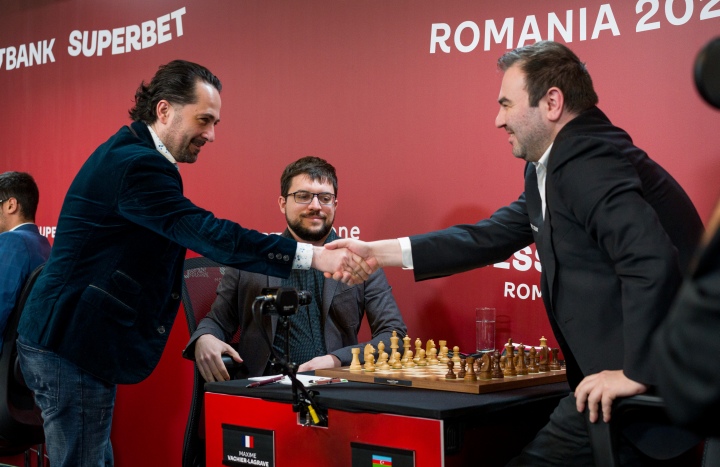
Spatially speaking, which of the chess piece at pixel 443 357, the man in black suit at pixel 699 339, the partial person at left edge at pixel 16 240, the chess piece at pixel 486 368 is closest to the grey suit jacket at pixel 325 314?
the chess piece at pixel 443 357

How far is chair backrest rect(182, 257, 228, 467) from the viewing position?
3.32 meters

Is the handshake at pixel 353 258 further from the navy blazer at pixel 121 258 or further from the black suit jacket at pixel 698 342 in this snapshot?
the black suit jacket at pixel 698 342

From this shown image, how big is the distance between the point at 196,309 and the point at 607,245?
2.04 metres

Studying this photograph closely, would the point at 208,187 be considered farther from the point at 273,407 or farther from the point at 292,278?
the point at 273,407

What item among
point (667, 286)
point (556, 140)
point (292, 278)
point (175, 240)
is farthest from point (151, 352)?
point (667, 286)

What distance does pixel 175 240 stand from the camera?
2.66m

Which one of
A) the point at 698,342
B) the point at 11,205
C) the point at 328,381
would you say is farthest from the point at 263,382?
the point at 11,205

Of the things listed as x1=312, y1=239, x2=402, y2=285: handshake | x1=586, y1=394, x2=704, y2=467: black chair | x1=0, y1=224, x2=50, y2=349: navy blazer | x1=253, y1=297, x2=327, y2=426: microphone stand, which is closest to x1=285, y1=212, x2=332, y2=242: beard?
x1=312, y1=239, x2=402, y2=285: handshake

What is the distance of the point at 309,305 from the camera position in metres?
3.58

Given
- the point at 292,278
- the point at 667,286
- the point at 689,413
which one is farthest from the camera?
the point at 292,278

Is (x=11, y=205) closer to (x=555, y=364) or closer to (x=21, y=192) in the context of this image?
(x=21, y=192)

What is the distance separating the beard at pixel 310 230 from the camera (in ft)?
11.8

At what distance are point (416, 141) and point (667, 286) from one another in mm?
2082

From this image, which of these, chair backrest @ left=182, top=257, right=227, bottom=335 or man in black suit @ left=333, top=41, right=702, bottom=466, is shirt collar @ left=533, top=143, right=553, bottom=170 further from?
chair backrest @ left=182, top=257, right=227, bottom=335
